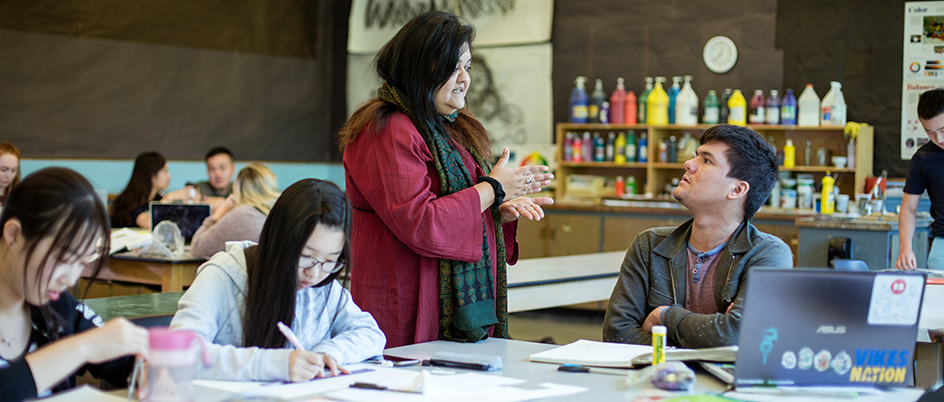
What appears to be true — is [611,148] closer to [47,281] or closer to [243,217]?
[243,217]

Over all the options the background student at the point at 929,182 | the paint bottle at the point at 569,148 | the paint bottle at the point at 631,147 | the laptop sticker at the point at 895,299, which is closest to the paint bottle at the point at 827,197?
the background student at the point at 929,182

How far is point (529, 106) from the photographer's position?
22.6ft

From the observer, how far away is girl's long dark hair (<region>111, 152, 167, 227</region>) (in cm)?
509

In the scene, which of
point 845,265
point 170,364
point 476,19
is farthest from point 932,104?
point 476,19

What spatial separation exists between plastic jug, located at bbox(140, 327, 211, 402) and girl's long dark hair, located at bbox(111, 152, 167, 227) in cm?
434

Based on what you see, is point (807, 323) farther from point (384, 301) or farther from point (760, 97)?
point (760, 97)

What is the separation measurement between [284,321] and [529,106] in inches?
215

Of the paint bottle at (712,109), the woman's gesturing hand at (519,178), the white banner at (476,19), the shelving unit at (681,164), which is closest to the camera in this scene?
the woman's gesturing hand at (519,178)

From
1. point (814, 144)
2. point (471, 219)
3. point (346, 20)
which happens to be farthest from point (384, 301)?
point (346, 20)

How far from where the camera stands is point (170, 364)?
41.2 inches

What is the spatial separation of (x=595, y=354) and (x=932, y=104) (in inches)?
104

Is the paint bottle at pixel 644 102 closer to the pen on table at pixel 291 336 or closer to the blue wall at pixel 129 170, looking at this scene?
the blue wall at pixel 129 170

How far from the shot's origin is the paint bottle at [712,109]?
596 centimetres

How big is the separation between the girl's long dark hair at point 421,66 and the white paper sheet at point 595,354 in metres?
0.65
